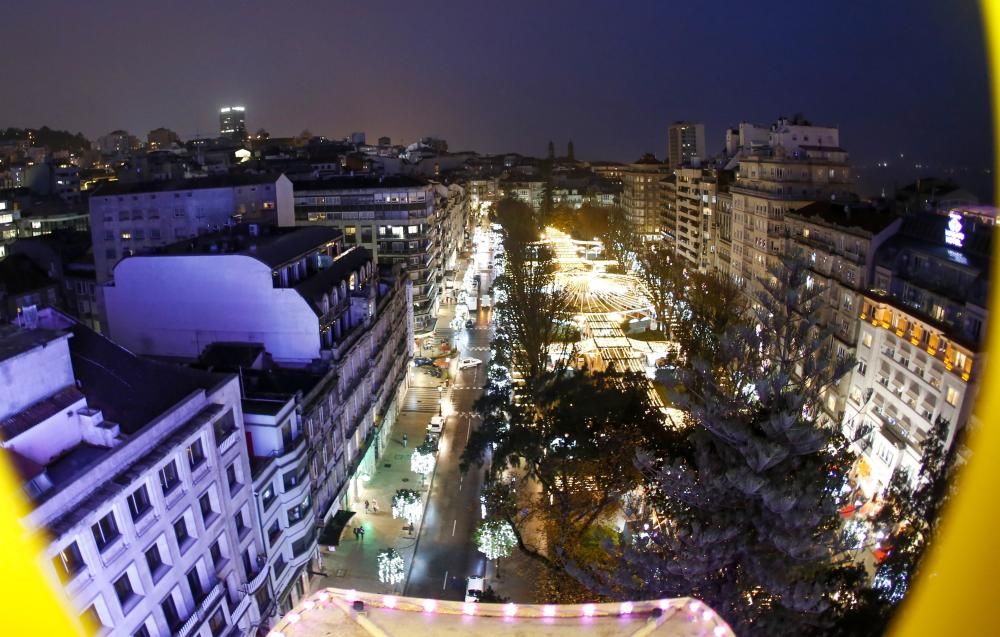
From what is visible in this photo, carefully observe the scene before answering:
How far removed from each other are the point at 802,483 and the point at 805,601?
198cm

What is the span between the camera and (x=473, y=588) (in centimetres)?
2236

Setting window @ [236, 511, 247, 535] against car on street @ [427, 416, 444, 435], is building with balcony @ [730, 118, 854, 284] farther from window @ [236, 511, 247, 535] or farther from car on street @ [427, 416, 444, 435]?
window @ [236, 511, 247, 535]

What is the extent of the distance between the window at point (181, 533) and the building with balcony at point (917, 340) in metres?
21.8

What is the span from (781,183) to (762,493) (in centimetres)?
4343

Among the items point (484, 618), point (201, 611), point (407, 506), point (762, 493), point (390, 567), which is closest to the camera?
point (484, 618)

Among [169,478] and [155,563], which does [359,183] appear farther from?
[155,563]

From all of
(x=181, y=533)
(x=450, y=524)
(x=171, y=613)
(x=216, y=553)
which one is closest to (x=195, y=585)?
(x=171, y=613)

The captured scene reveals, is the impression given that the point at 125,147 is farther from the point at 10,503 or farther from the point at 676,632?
the point at 676,632

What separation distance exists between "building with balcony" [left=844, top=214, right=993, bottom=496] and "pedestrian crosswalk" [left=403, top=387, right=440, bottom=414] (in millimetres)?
22381

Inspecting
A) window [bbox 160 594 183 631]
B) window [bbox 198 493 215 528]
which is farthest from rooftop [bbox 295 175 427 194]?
window [bbox 160 594 183 631]

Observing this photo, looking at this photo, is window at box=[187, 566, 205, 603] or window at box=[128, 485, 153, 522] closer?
window at box=[128, 485, 153, 522]

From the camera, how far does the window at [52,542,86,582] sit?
1198 centimetres

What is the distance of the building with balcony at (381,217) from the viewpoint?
162ft

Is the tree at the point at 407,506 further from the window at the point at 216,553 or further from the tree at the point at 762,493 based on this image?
the tree at the point at 762,493
